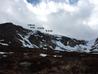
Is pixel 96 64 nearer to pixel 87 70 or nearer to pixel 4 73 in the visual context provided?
pixel 87 70

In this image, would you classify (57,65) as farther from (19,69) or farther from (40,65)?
(19,69)

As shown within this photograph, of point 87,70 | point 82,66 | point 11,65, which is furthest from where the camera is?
point 11,65

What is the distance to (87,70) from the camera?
2761 inches

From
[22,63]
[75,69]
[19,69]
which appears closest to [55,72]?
[75,69]

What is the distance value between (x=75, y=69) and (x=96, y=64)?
7.85 m

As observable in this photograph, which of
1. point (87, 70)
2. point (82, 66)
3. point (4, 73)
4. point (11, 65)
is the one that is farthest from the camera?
point (11, 65)

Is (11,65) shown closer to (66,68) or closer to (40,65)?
(40,65)

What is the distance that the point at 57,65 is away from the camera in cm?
7912

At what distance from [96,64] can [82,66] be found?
4.53 m

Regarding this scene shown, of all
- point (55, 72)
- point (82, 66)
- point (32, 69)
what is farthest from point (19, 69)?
point (82, 66)

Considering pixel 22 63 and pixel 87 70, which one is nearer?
pixel 87 70

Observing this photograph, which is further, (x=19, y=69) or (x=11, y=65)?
(x=11, y=65)

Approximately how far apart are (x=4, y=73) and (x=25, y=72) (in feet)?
24.9

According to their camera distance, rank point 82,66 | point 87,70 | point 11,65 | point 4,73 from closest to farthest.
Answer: point 4,73
point 87,70
point 82,66
point 11,65
